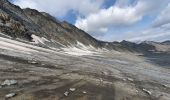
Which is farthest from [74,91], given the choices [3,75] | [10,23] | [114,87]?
[10,23]

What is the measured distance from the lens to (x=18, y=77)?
925 inches

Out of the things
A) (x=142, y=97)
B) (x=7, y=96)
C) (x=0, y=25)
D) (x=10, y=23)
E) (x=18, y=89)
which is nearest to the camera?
(x=7, y=96)

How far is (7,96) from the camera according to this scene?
57.9 ft

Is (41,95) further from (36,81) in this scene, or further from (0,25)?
(0,25)

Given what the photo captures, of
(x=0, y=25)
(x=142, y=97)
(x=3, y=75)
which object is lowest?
(x=142, y=97)

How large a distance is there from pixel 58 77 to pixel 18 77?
385 centimetres

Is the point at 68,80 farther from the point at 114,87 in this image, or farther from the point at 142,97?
the point at 142,97

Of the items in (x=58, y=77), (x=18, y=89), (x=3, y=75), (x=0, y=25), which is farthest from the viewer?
(x=0, y=25)

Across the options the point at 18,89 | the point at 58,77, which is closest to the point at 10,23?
the point at 58,77

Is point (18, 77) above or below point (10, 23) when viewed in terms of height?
below

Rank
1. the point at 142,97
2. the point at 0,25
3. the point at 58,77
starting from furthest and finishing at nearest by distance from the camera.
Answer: the point at 0,25, the point at 58,77, the point at 142,97

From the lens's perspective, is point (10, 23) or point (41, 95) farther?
point (10, 23)

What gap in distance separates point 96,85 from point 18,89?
7.15 metres

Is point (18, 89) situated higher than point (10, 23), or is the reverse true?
point (10, 23)
